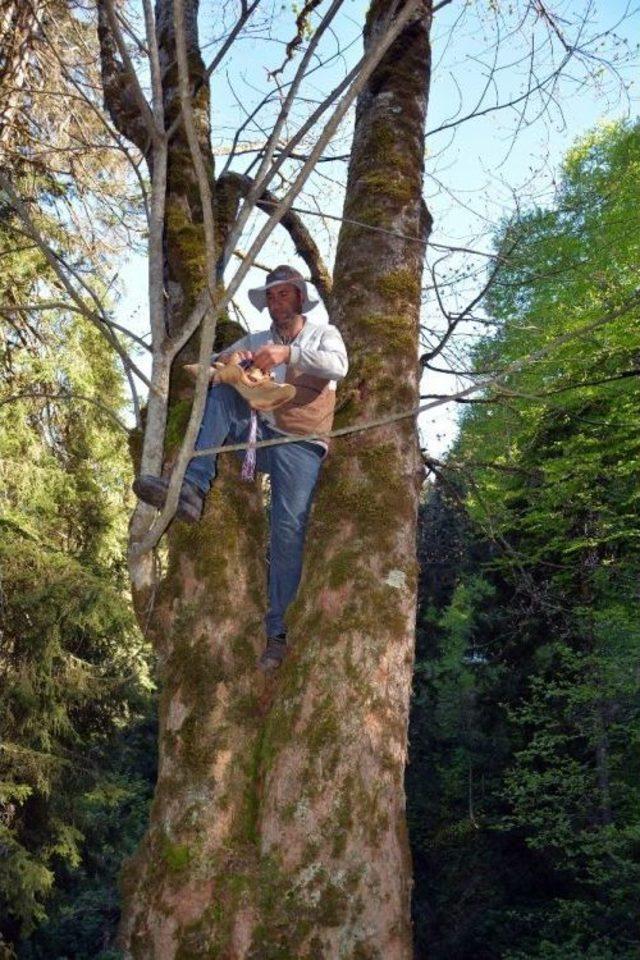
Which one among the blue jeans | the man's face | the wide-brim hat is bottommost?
the blue jeans

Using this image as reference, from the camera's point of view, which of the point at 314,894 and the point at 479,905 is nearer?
the point at 314,894

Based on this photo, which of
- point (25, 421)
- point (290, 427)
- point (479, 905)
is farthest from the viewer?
point (479, 905)

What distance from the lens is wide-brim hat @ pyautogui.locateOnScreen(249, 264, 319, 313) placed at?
3108 millimetres

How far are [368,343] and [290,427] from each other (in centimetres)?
44

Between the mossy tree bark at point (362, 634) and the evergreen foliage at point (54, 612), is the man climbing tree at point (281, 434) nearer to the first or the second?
the mossy tree bark at point (362, 634)

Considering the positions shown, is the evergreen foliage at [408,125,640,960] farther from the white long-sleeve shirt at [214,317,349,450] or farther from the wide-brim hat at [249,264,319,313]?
the white long-sleeve shirt at [214,317,349,450]

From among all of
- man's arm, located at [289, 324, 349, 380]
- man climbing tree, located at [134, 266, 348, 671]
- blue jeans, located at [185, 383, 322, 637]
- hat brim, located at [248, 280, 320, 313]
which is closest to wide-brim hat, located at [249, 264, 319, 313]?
hat brim, located at [248, 280, 320, 313]

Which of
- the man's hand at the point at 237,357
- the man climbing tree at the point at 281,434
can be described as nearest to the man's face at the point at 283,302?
the man climbing tree at the point at 281,434

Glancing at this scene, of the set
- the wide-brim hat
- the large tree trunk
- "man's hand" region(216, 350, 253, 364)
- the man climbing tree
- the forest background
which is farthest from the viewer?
the forest background

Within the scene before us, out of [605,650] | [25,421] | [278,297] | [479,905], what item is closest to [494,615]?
[605,650]

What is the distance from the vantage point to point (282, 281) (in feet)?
9.89

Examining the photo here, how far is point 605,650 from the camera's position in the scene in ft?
37.5

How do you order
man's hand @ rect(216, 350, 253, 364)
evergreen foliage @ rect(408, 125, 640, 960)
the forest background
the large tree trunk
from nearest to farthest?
the large tree trunk
man's hand @ rect(216, 350, 253, 364)
the forest background
evergreen foliage @ rect(408, 125, 640, 960)

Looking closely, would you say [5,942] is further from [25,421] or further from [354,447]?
[354,447]
